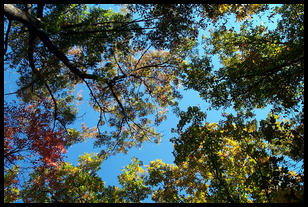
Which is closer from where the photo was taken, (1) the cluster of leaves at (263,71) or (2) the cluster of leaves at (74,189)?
(1) the cluster of leaves at (263,71)

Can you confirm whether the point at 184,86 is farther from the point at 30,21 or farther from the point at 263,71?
the point at 30,21

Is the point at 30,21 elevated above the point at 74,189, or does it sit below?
above

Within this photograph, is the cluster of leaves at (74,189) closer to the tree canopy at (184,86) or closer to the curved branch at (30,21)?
the tree canopy at (184,86)

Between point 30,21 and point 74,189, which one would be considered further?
point 74,189

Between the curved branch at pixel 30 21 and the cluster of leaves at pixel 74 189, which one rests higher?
the curved branch at pixel 30 21

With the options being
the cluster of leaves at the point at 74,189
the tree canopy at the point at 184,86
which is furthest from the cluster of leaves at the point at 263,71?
the cluster of leaves at the point at 74,189

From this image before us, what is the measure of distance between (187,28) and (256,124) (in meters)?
5.21

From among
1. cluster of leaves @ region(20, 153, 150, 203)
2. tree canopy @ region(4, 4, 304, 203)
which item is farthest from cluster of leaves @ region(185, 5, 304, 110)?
cluster of leaves @ region(20, 153, 150, 203)

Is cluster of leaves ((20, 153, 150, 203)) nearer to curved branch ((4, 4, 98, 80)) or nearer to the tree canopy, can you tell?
the tree canopy

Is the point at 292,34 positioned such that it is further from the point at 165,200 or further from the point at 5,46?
the point at 5,46

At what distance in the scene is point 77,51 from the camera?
9953 mm

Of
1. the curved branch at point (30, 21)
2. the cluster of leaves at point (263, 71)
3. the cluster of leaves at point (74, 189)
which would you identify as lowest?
the cluster of leaves at point (74, 189)

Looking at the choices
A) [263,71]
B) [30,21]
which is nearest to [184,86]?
[263,71]
